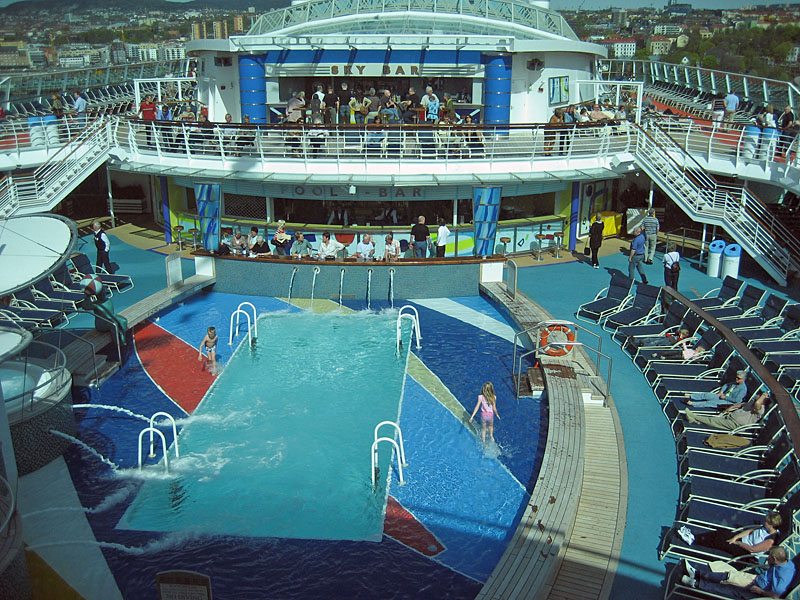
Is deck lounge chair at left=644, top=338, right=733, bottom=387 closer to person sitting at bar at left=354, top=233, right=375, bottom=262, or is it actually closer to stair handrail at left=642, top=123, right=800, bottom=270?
stair handrail at left=642, top=123, right=800, bottom=270

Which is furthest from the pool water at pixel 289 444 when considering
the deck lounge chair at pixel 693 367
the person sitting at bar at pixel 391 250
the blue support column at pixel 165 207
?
the blue support column at pixel 165 207

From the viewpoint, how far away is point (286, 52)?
77.6ft

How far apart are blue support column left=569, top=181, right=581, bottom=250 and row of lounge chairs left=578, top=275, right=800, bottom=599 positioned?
16.2ft

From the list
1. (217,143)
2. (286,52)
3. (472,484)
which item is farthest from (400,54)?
(472,484)

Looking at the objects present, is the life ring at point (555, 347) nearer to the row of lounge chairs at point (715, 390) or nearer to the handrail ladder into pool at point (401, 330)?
the row of lounge chairs at point (715, 390)

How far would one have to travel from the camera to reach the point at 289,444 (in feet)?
38.5

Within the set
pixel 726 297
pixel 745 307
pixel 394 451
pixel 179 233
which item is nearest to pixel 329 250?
pixel 179 233

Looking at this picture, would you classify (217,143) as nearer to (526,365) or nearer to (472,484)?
(526,365)

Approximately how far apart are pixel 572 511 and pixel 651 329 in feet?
24.1

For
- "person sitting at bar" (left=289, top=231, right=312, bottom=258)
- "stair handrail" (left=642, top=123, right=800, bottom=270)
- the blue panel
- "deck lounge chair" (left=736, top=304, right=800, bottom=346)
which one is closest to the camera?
"deck lounge chair" (left=736, top=304, right=800, bottom=346)

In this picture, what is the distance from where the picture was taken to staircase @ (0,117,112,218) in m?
21.2

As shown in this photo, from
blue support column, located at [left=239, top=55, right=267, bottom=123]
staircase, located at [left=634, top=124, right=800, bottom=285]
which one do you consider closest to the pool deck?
staircase, located at [left=634, top=124, right=800, bottom=285]

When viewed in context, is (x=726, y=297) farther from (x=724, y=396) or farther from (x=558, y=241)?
(x=558, y=241)

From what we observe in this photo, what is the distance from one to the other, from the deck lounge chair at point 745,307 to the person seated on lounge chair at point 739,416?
4499mm
